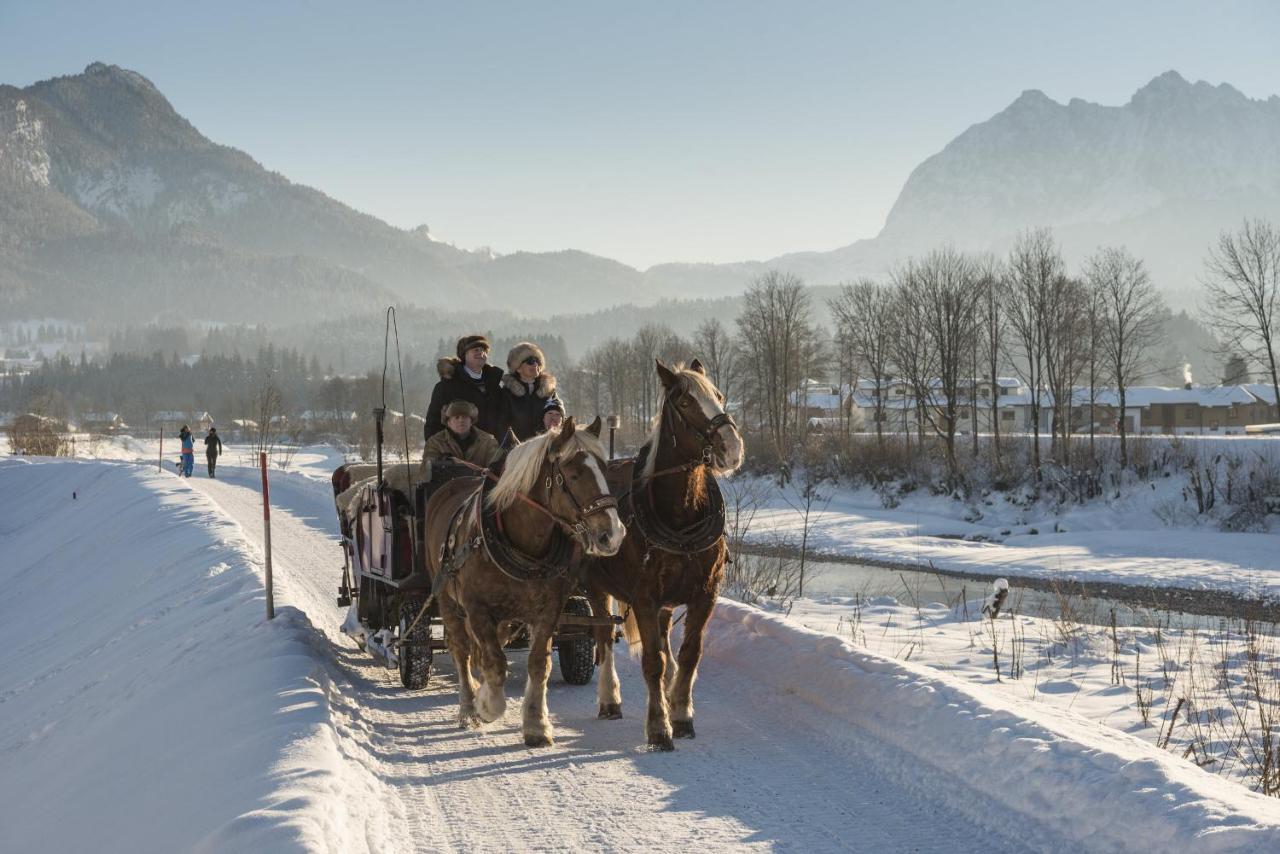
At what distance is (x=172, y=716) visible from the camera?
8273 mm

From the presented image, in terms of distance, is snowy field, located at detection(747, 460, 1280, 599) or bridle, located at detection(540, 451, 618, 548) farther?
snowy field, located at detection(747, 460, 1280, 599)

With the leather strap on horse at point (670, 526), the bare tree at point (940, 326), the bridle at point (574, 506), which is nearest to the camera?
the bridle at point (574, 506)

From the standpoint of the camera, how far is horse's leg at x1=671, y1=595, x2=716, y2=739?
7.30 meters

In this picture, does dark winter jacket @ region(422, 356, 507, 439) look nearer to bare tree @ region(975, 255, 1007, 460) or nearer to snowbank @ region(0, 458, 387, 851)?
snowbank @ region(0, 458, 387, 851)

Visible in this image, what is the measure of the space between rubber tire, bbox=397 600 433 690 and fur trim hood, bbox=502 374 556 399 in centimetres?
199

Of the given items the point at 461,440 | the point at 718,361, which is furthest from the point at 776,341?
the point at 461,440

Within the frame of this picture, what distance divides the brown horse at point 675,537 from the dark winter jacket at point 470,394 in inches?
98.9

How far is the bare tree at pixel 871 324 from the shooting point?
6750 centimetres

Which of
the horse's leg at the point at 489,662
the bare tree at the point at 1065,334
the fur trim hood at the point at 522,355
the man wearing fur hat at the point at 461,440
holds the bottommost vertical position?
the horse's leg at the point at 489,662

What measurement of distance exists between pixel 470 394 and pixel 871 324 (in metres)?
64.9

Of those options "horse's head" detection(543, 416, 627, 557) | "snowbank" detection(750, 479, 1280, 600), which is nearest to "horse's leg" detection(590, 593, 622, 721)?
"horse's head" detection(543, 416, 627, 557)

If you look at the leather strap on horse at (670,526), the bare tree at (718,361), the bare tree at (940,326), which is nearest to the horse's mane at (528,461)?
the leather strap on horse at (670,526)

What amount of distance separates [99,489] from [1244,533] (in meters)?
33.2

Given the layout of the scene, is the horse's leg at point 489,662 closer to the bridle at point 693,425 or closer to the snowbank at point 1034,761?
the bridle at point 693,425
